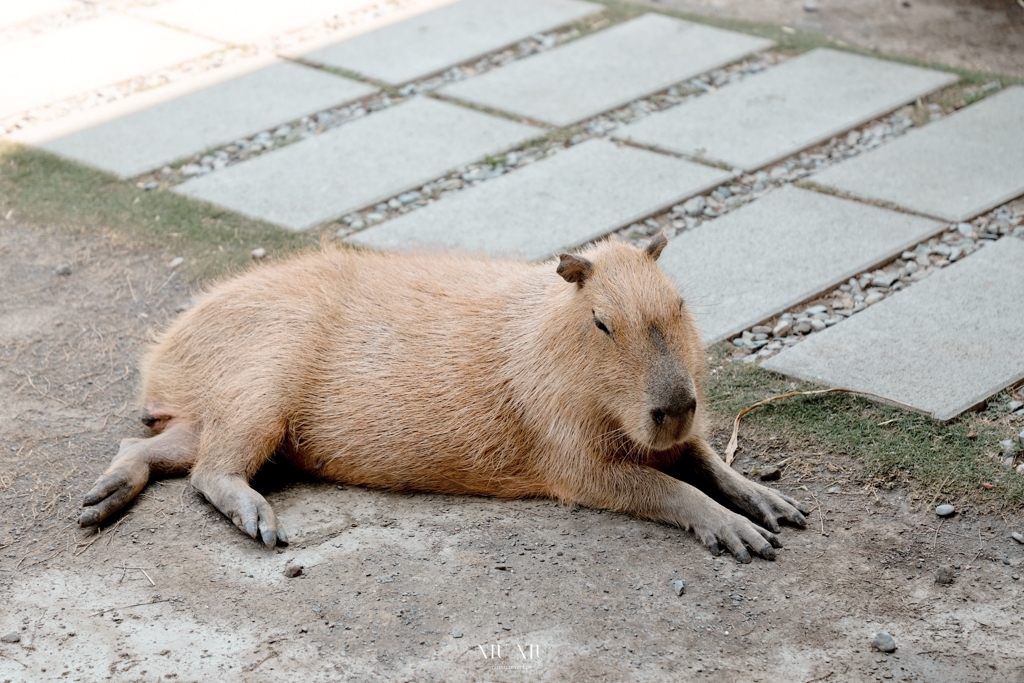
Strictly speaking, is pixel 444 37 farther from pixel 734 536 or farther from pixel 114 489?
pixel 734 536

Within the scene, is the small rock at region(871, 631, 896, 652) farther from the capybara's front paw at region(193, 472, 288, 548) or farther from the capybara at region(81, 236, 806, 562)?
the capybara's front paw at region(193, 472, 288, 548)

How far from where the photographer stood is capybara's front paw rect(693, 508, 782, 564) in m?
3.13

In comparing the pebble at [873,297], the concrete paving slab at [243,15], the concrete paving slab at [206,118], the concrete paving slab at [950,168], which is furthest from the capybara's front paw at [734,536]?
the concrete paving slab at [243,15]

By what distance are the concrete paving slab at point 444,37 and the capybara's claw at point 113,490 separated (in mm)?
3811

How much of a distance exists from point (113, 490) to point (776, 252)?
9.25 ft

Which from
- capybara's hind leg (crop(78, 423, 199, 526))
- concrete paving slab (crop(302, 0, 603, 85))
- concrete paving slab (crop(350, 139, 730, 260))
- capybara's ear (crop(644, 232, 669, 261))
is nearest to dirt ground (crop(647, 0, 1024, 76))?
concrete paving slab (crop(302, 0, 603, 85))

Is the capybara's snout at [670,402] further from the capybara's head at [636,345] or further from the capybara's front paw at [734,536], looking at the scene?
the capybara's front paw at [734,536]

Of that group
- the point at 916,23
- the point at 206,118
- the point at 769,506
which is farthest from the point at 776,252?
the point at 916,23

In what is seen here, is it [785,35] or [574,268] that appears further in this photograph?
[785,35]

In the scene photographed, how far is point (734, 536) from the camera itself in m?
3.16

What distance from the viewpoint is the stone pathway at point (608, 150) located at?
4426 mm

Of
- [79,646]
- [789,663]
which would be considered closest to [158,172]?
[79,646]

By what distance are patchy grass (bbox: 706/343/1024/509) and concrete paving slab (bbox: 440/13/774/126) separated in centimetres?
268

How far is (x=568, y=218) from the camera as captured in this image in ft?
17.2
